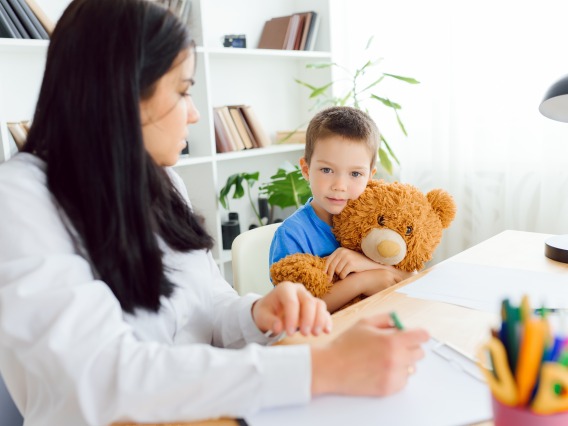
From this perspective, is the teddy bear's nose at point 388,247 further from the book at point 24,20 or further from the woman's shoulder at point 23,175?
the book at point 24,20

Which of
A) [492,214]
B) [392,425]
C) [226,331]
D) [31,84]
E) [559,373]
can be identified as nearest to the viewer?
[559,373]

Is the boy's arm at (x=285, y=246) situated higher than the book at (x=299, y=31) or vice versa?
the book at (x=299, y=31)

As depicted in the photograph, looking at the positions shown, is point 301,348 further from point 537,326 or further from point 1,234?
point 1,234

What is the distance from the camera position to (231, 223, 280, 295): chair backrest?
1311 millimetres

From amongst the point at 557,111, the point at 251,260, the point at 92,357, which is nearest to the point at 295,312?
the point at 92,357

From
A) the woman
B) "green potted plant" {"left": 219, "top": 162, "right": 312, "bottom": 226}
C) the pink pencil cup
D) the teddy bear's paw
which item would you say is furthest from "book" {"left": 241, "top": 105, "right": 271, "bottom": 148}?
the pink pencil cup

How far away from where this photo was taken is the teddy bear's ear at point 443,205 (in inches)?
48.0

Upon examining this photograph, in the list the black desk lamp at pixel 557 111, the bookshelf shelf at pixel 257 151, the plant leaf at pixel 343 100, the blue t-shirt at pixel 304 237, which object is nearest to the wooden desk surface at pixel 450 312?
the black desk lamp at pixel 557 111

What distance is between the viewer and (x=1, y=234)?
1.97 ft

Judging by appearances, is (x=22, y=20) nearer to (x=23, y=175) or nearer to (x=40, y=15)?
(x=40, y=15)

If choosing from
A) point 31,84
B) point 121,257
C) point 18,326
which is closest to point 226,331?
point 121,257

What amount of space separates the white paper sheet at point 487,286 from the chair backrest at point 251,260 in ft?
1.49

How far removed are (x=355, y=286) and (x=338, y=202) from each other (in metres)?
0.20

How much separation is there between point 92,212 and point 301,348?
0.32 meters
